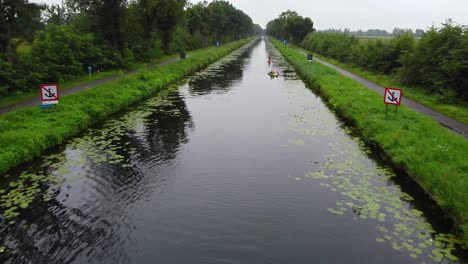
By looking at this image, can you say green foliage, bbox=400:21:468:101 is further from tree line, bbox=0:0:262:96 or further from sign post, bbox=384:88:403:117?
tree line, bbox=0:0:262:96

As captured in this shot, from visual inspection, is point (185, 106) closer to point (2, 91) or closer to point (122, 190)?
point (2, 91)

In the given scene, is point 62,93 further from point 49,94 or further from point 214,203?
point 214,203

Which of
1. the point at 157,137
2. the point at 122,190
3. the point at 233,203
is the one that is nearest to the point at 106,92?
the point at 157,137

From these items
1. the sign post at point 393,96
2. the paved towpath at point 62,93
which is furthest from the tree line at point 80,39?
the sign post at point 393,96

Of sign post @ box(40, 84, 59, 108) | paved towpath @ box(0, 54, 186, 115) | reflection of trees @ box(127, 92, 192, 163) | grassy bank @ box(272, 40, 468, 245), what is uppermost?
sign post @ box(40, 84, 59, 108)

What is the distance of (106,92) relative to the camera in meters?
25.5

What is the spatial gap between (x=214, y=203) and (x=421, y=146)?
29.9 ft

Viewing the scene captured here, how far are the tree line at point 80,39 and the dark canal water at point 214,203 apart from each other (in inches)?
402

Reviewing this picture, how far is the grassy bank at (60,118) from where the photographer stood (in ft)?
48.4

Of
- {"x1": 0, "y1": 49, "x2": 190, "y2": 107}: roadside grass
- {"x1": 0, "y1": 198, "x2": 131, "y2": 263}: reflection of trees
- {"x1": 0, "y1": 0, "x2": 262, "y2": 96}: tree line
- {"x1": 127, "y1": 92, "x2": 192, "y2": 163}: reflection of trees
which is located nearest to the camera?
{"x1": 0, "y1": 198, "x2": 131, "y2": 263}: reflection of trees

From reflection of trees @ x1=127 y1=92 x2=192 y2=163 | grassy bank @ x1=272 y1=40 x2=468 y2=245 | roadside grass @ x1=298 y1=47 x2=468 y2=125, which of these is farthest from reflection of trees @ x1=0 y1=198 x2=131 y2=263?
roadside grass @ x1=298 y1=47 x2=468 y2=125

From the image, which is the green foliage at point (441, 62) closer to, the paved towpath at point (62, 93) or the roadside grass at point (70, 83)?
the paved towpath at point (62, 93)

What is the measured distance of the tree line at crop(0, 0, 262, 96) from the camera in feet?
82.2

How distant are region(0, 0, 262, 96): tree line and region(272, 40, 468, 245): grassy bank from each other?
21.8 metres
